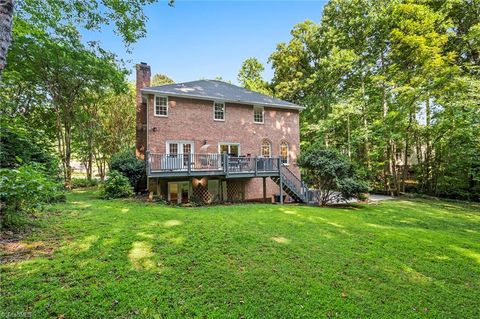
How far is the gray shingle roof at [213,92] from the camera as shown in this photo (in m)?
13.4

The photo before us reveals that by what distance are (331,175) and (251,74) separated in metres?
21.1

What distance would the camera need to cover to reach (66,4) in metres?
9.77

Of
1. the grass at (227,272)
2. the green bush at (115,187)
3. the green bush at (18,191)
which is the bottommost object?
the grass at (227,272)

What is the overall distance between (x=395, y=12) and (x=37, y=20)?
954 inches

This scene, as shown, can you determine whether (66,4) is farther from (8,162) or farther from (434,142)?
(434,142)

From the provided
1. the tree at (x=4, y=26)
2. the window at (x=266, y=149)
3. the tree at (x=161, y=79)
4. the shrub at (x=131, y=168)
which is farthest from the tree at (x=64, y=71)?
the tree at (x=161, y=79)

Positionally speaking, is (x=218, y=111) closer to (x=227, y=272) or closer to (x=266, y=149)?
(x=266, y=149)

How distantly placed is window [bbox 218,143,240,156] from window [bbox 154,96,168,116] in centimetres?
401

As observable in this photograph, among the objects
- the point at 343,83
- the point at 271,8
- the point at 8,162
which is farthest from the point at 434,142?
the point at 8,162

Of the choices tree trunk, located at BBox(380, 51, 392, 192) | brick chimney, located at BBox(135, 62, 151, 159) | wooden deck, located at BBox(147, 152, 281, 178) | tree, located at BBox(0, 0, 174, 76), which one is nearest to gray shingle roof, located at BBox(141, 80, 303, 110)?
brick chimney, located at BBox(135, 62, 151, 159)

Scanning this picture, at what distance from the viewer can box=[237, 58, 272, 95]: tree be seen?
2809 centimetres

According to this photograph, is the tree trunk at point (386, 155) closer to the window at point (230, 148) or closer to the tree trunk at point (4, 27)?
the window at point (230, 148)

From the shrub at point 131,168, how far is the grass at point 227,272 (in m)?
7.01

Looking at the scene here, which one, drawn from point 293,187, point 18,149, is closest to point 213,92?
point 293,187
